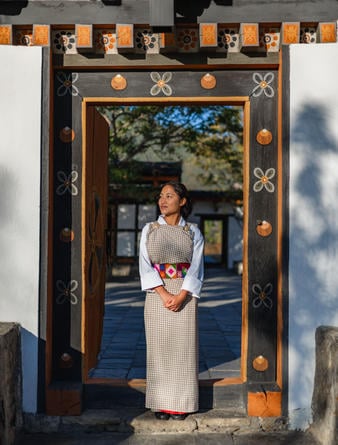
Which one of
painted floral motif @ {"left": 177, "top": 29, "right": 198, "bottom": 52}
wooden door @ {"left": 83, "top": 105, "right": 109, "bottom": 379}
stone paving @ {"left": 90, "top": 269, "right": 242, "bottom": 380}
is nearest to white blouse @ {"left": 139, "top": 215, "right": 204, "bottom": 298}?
wooden door @ {"left": 83, "top": 105, "right": 109, "bottom": 379}

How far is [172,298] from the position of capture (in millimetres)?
3789

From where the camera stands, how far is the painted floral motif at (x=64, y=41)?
3.98 m

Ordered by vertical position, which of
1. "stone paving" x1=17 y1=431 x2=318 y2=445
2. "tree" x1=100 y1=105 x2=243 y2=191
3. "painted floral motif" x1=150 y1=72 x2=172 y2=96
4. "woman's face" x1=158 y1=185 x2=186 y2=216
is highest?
"tree" x1=100 y1=105 x2=243 y2=191

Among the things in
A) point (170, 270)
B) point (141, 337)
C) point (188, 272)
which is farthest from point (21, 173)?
point (141, 337)

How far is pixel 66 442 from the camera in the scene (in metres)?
3.68

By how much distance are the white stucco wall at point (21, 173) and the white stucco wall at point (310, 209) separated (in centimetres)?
195

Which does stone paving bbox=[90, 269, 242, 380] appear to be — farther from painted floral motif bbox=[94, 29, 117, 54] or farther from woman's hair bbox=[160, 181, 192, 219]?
painted floral motif bbox=[94, 29, 117, 54]

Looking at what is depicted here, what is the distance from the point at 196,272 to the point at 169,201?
58 cm

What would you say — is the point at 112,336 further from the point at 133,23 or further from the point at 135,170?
the point at 135,170

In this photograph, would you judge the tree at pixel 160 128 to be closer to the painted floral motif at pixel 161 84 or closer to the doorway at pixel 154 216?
the doorway at pixel 154 216

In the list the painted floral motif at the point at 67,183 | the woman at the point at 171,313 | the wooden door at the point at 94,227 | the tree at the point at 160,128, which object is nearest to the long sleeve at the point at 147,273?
the woman at the point at 171,313

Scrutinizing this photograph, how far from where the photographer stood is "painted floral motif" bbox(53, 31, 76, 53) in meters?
3.98

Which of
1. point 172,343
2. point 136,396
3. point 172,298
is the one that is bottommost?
point 136,396

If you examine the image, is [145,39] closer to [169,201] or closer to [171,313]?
[169,201]
